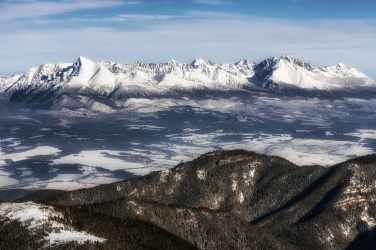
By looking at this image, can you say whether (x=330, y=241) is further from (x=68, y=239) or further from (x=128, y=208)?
(x=68, y=239)

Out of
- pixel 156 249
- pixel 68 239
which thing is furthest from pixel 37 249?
pixel 156 249

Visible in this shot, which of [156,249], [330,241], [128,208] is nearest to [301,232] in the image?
[330,241]

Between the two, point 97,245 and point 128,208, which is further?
point 128,208

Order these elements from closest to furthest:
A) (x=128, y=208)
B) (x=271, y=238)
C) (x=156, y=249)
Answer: (x=156, y=249)
(x=128, y=208)
(x=271, y=238)

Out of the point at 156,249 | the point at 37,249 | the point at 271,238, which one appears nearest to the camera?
the point at 37,249

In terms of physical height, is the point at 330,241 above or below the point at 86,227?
below

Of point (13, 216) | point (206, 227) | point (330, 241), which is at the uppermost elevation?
point (13, 216)

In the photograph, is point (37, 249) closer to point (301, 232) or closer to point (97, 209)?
point (97, 209)

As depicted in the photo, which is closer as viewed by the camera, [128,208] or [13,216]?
[13,216]

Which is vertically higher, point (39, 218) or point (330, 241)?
point (39, 218)

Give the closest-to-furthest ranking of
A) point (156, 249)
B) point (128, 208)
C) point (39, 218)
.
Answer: point (39, 218)
point (156, 249)
point (128, 208)
